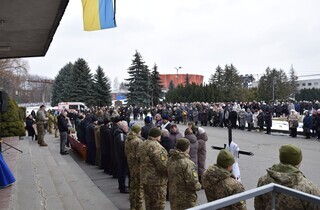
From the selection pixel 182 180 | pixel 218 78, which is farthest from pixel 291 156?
pixel 218 78

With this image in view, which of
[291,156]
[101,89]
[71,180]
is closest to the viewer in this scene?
[291,156]

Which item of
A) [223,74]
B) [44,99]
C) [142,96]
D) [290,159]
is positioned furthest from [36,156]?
[44,99]

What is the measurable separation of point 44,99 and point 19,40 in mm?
110441

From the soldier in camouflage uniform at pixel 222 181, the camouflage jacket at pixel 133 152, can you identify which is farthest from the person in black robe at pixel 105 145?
the soldier in camouflage uniform at pixel 222 181

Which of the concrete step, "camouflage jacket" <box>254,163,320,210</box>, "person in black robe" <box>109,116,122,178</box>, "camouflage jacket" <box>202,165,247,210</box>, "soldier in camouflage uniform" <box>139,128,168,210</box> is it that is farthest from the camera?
"person in black robe" <box>109,116,122,178</box>

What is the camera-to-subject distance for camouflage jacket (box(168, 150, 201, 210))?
4.57 meters

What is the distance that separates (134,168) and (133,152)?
32 centimetres

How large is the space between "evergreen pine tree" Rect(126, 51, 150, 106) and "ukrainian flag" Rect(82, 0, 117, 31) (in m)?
43.9

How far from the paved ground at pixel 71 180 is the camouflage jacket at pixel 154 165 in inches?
74.5

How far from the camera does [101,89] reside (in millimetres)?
52406

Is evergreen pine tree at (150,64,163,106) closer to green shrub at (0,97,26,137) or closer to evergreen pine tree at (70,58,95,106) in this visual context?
evergreen pine tree at (70,58,95,106)

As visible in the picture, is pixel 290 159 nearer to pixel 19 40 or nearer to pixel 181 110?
pixel 19 40

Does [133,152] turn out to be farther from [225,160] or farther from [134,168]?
[225,160]

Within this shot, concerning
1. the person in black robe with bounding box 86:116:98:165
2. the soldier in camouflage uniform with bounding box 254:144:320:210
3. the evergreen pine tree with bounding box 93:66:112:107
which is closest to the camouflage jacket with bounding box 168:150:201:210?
the soldier in camouflage uniform with bounding box 254:144:320:210
